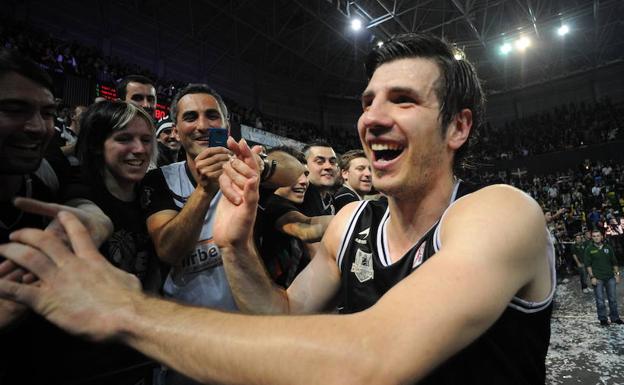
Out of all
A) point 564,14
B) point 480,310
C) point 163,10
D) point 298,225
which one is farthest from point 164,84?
point 564,14

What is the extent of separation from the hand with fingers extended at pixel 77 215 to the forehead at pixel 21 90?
460mm

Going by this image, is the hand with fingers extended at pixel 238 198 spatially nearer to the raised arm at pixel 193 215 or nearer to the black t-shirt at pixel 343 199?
the raised arm at pixel 193 215

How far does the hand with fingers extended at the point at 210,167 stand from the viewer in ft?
6.15

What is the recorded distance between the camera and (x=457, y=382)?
3.91ft

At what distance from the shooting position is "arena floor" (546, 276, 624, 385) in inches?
169

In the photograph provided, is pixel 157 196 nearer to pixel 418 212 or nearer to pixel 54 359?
pixel 54 359

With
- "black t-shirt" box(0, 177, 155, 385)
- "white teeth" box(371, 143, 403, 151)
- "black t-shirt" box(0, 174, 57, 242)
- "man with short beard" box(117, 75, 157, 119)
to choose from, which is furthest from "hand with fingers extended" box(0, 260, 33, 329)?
"man with short beard" box(117, 75, 157, 119)

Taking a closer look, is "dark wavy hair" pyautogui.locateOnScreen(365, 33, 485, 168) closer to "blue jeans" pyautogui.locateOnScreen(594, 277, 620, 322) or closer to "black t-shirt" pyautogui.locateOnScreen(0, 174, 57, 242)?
"black t-shirt" pyautogui.locateOnScreen(0, 174, 57, 242)

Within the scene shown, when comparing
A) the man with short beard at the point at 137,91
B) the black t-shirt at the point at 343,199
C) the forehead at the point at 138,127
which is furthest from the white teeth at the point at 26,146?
the black t-shirt at the point at 343,199

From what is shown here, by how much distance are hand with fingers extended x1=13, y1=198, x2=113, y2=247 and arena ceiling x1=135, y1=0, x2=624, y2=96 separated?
1573cm

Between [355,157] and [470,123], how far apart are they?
311cm

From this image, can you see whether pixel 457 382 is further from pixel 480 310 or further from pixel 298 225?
Answer: pixel 298 225

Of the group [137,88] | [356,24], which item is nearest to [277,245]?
[137,88]

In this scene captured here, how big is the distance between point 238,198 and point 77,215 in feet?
1.87
